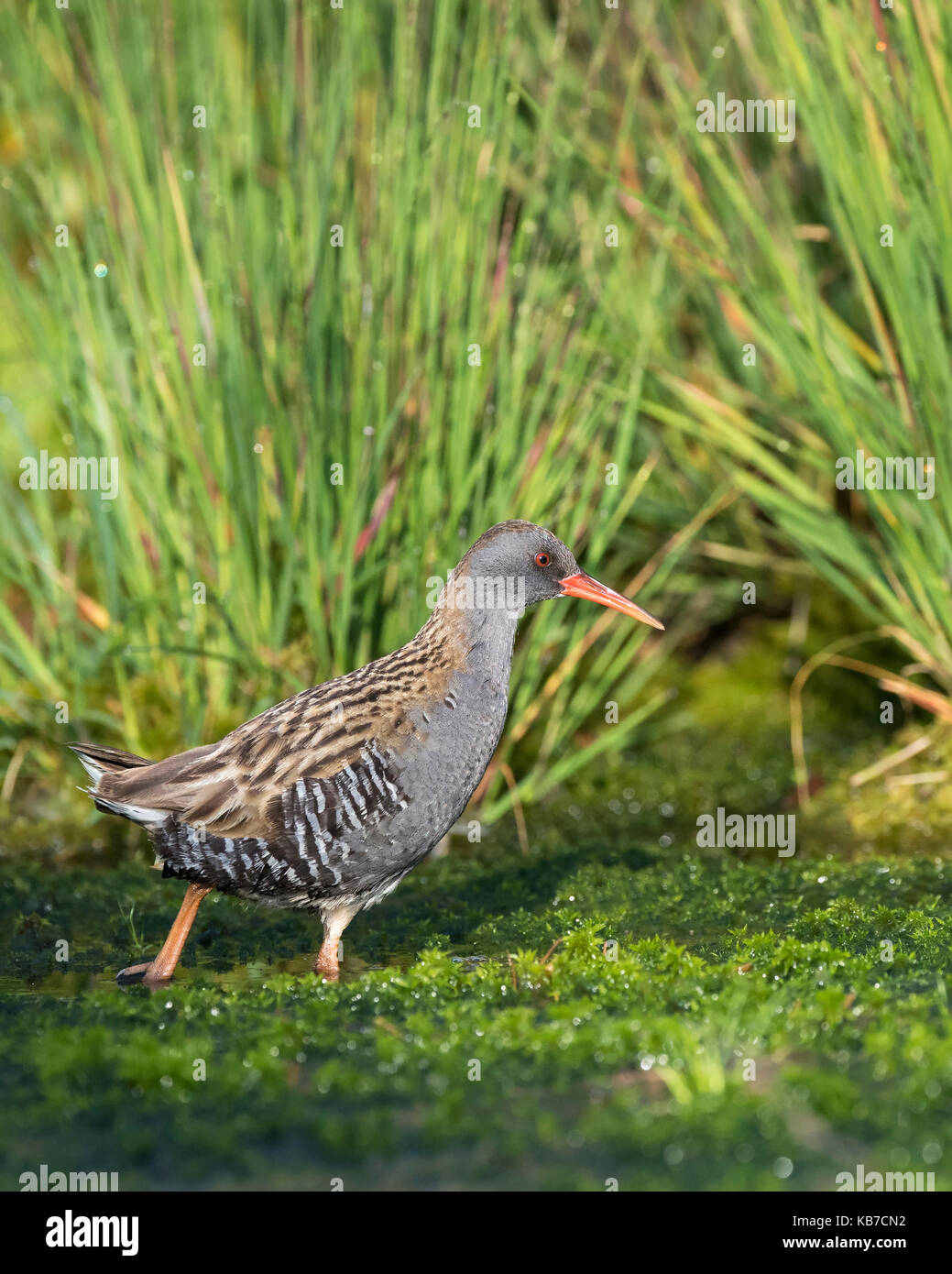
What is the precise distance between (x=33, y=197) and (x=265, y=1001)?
6414 mm

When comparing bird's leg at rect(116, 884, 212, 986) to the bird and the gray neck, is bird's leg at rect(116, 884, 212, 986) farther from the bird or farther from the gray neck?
the gray neck

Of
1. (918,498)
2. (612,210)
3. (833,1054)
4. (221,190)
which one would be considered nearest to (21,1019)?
(833,1054)

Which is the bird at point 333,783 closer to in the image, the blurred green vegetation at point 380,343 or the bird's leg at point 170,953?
the bird's leg at point 170,953

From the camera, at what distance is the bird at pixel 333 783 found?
4.80 meters

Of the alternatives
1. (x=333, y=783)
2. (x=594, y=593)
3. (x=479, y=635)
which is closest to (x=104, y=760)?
(x=333, y=783)

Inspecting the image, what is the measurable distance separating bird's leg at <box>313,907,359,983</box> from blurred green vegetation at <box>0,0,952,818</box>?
5.22 ft

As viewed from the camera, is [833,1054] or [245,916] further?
[245,916]

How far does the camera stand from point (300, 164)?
634cm

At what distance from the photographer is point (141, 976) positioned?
505 centimetres

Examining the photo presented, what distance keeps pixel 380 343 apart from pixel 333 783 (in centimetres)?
220

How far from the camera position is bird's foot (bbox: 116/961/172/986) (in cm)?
488

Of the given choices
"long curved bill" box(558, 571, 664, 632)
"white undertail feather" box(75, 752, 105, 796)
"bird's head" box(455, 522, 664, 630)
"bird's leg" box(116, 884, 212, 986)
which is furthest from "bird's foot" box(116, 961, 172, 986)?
"long curved bill" box(558, 571, 664, 632)

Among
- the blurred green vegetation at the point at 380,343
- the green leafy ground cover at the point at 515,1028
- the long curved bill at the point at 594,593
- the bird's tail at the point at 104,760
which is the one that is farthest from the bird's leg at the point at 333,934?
the blurred green vegetation at the point at 380,343

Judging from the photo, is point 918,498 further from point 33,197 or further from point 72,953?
point 33,197
